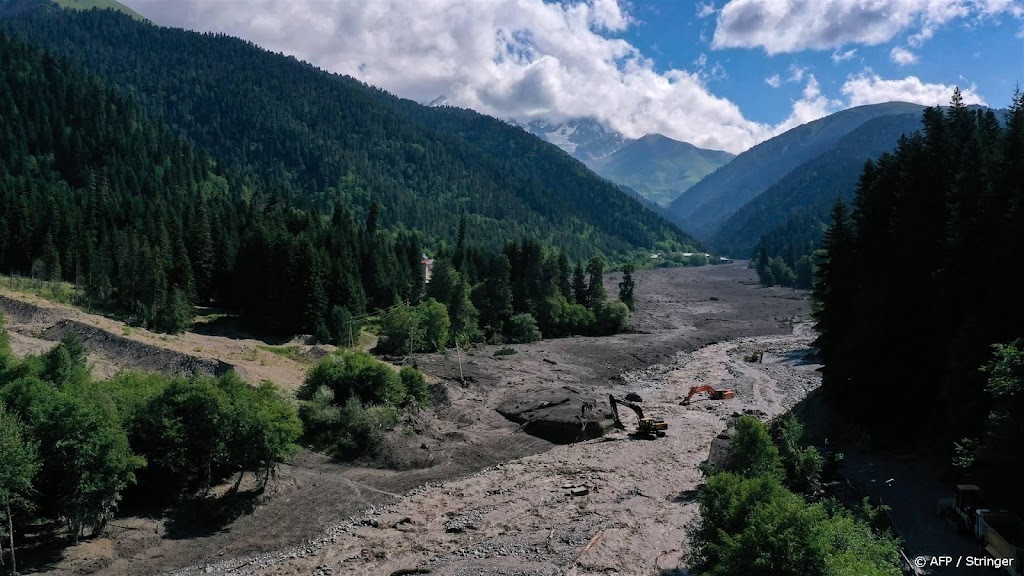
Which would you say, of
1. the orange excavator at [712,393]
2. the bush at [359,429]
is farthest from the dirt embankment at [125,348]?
the orange excavator at [712,393]

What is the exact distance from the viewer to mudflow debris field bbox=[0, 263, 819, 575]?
31.9m

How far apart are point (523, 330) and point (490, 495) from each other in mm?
59586

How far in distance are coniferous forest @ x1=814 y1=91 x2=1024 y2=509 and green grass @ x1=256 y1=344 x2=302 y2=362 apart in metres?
51.9

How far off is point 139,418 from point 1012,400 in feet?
143

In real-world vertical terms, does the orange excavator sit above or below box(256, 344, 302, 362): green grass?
below

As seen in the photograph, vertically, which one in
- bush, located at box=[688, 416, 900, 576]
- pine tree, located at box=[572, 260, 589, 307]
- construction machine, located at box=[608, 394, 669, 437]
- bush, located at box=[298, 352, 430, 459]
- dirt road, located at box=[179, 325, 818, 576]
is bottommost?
dirt road, located at box=[179, 325, 818, 576]

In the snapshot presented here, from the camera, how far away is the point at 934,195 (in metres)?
42.3

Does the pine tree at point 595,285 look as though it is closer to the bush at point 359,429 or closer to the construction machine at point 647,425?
the construction machine at point 647,425

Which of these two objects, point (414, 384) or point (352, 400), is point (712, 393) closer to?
point (414, 384)

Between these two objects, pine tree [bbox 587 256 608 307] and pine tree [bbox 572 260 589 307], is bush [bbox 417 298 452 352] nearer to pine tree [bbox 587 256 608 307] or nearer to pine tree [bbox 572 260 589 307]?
pine tree [bbox 587 256 608 307]

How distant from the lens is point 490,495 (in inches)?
1602

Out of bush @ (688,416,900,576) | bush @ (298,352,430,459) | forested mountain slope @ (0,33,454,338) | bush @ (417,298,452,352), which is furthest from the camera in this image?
bush @ (417,298,452,352)

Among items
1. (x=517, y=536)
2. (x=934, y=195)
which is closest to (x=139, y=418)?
(x=517, y=536)

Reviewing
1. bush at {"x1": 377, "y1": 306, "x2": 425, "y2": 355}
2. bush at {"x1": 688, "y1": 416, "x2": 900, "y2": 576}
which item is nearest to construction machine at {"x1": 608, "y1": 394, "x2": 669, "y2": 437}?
bush at {"x1": 688, "y1": 416, "x2": 900, "y2": 576}
